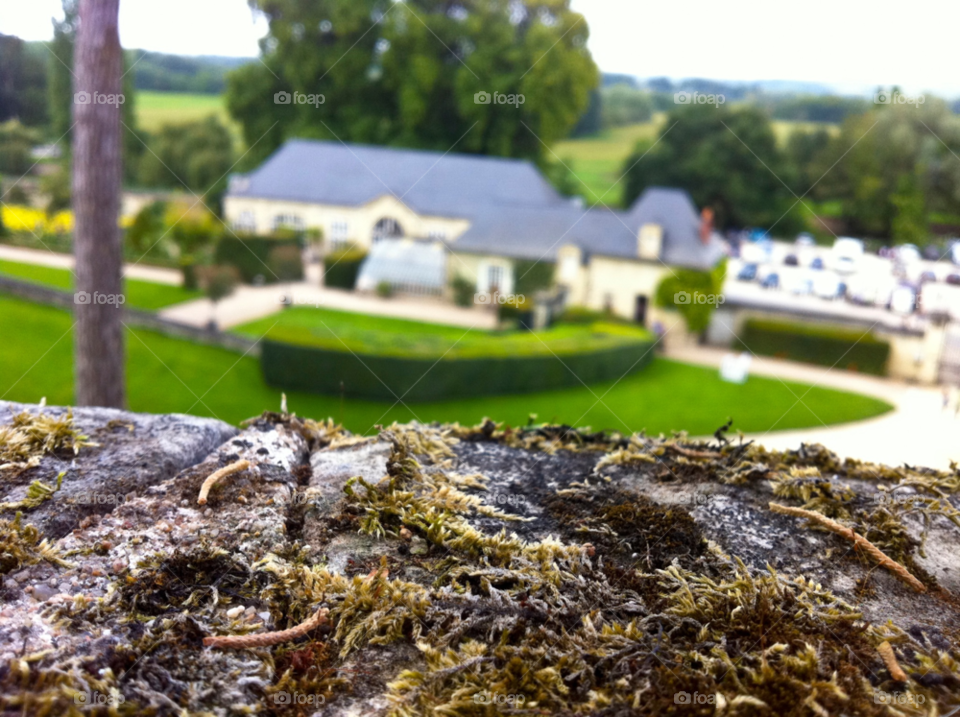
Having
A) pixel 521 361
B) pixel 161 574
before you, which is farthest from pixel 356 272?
pixel 161 574

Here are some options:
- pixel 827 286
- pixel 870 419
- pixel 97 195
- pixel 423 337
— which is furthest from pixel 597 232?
pixel 97 195

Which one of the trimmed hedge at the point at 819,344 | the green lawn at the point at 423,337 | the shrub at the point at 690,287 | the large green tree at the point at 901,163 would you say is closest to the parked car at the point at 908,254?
the large green tree at the point at 901,163

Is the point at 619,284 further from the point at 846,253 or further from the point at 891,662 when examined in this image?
the point at 891,662

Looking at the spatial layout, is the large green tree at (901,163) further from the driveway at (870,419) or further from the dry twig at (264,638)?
the dry twig at (264,638)

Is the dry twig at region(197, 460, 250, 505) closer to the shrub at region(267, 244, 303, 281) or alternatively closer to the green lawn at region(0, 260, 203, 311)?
the shrub at region(267, 244, 303, 281)

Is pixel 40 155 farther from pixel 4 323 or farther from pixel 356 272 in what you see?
pixel 356 272

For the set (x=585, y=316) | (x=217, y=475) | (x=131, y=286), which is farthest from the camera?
(x=131, y=286)
